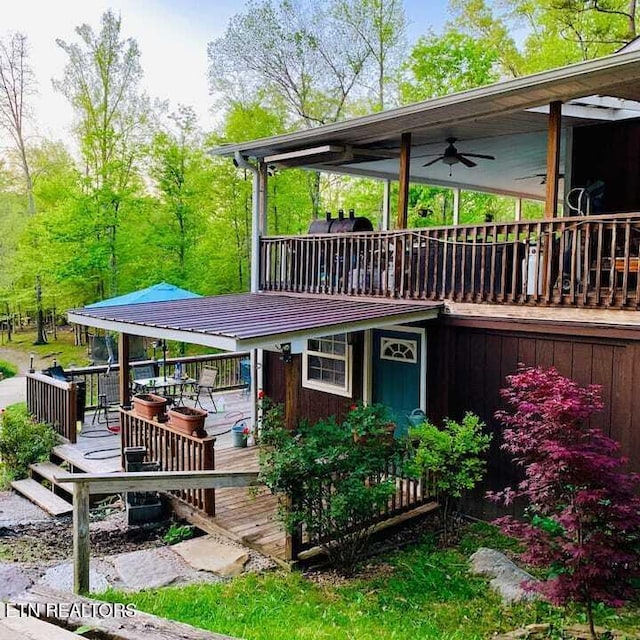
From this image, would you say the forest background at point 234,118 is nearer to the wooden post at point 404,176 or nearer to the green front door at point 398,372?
the wooden post at point 404,176

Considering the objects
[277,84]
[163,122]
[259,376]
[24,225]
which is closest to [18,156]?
[24,225]

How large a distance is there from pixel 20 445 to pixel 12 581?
148 inches

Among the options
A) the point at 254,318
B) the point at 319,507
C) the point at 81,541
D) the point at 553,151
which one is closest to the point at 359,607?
the point at 319,507

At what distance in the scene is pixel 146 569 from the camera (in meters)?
5.26

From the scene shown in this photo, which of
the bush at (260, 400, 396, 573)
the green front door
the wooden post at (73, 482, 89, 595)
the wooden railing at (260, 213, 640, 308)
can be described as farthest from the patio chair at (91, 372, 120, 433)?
the bush at (260, 400, 396, 573)

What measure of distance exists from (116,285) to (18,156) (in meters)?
11.3

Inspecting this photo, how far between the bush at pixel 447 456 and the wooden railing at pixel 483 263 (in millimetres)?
1505

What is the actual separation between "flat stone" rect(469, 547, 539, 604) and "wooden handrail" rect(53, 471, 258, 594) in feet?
6.95

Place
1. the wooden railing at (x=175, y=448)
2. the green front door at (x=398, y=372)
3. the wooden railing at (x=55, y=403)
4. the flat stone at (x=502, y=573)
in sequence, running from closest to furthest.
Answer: the flat stone at (x=502, y=573) → the wooden railing at (x=175, y=448) → the green front door at (x=398, y=372) → the wooden railing at (x=55, y=403)

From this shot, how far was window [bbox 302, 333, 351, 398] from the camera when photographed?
26.1ft

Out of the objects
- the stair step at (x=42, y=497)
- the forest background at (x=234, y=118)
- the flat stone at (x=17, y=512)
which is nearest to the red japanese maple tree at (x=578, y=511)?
the stair step at (x=42, y=497)

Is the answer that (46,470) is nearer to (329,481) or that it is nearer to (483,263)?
(329,481)

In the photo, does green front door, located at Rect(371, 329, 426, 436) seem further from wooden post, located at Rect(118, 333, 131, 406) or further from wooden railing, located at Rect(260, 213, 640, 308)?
wooden post, located at Rect(118, 333, 131, 406)

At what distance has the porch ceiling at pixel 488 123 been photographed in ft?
18.3
